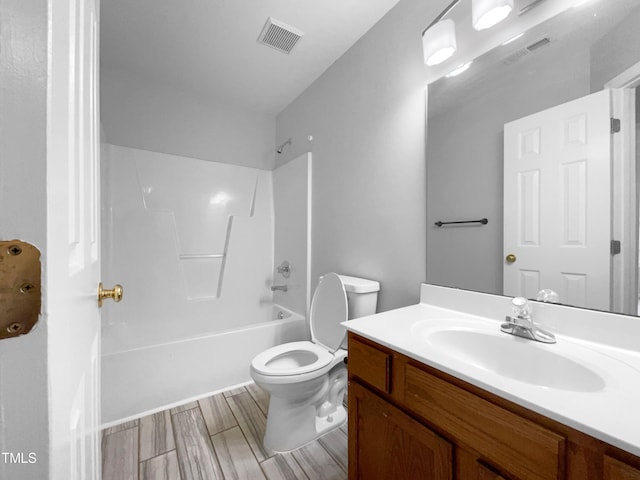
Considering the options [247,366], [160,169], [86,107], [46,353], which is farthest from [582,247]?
[160,169]

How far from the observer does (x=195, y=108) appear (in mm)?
2371

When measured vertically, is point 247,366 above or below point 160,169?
below

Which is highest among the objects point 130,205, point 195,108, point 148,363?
point 195,108

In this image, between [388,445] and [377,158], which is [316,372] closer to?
[388,445]

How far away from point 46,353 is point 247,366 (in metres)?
1.92

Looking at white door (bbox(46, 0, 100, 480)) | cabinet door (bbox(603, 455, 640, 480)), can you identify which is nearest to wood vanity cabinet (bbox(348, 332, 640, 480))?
cabinet door (bbox(603, 455, 640, 480))

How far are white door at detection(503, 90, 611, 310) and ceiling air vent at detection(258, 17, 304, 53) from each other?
1.39 metres

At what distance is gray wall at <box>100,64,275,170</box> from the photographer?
2061mm

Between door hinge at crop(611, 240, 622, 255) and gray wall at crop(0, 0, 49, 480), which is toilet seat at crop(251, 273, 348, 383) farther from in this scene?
gray wall at crop(0, 0, 49, 480)

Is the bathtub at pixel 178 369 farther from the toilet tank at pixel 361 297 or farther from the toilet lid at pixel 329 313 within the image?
Result: the toilet tank at pixel 361 297

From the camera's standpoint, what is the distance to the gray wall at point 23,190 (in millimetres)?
234

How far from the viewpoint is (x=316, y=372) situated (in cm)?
133

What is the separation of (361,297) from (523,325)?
75cm

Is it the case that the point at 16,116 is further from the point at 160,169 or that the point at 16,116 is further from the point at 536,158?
the point at 160,169
